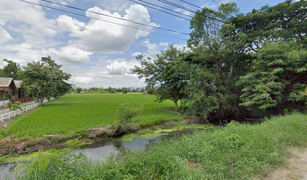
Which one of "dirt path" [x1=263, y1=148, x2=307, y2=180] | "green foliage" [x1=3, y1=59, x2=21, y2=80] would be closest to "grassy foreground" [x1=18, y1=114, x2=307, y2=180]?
"dirt path" [x1=263, y1=148, x2=307, y2=180]

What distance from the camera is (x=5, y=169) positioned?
4781 millimetres

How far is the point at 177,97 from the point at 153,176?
44.2 ft

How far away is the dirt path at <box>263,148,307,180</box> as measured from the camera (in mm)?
2891

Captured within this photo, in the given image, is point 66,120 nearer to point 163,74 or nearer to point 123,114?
point 123,114

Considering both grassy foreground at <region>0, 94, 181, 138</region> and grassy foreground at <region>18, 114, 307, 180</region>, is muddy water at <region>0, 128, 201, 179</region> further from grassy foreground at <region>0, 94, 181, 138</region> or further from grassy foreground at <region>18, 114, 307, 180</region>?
grassy foreground at <region>18, 114, 307, 180</region>

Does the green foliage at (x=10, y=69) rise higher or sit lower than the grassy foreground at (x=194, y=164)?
higher

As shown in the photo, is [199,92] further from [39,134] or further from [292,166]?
[39,134]

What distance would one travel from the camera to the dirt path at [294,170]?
9.48 ft

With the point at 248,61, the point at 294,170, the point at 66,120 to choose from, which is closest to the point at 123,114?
the point at 66,120

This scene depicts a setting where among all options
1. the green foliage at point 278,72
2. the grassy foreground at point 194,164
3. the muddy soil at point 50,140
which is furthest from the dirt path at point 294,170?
the muddy soil at point 50,140

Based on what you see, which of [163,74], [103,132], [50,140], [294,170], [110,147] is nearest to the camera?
[294,170]

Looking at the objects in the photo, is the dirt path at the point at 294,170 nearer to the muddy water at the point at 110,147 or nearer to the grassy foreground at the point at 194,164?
the grassy foreground at the point at 194,164

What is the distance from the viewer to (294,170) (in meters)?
3.11

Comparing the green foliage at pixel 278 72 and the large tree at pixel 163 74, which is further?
the large tree at pixel 163 74
